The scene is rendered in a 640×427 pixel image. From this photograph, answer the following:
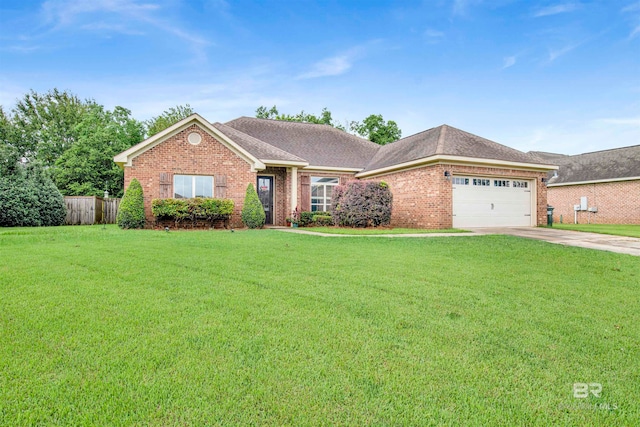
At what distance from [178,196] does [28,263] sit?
826 cm

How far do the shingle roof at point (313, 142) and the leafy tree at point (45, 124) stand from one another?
22.1 m

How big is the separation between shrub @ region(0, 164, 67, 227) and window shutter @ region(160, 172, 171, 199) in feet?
20.3

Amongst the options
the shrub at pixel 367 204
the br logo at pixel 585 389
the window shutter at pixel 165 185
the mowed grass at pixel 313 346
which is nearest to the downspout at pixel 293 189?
the shrub at pixel 367 204

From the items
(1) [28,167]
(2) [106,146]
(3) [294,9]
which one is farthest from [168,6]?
(2) [106,146]

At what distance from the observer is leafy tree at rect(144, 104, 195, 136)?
35094mm

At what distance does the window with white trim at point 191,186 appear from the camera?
13.2m

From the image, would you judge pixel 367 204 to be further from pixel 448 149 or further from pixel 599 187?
pixel 599 187

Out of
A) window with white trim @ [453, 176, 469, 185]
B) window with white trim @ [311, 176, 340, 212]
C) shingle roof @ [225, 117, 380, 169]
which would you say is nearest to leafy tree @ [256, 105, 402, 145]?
shingle roof @ [225, 117, 380, 169]

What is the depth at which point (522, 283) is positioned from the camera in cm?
439

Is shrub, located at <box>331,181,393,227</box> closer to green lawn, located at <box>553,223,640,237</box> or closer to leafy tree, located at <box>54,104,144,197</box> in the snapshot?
green lawn, located at <box>553,223,640,237</box>

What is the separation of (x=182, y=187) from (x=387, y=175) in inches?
343

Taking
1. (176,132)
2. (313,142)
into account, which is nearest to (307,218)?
(313,142)

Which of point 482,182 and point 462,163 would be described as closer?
point 462,163

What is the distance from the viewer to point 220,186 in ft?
44.3
